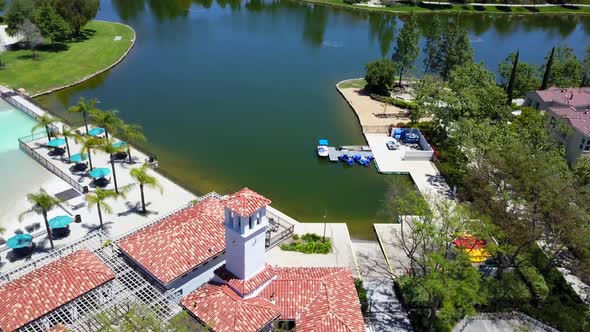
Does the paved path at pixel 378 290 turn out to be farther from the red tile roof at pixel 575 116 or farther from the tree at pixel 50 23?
the tree at pixel 50 23

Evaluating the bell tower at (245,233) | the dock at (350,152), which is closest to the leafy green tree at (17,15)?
the dock at (350,152)

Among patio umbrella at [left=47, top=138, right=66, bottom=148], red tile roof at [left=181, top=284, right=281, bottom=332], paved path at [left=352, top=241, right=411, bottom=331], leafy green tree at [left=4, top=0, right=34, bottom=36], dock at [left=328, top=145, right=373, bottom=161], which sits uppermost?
leafy green tree at [left=4, top=0, right=34, bottom=36]

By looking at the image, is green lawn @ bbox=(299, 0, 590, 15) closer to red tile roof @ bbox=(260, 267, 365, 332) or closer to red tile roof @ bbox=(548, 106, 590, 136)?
red tile roof @ bbox=(548, 106, 590, 136)

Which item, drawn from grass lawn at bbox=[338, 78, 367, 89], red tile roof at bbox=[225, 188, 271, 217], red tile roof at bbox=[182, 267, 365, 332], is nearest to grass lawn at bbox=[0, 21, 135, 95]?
grass lawn at bbox=[338, 78, 367, 89]

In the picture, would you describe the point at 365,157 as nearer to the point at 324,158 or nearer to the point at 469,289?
the point at 324,158

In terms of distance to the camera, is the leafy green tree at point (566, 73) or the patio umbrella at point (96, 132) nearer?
the patio umbrella at point (96, 132)

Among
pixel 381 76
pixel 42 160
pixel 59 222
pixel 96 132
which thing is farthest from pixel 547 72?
pixel 42 160
